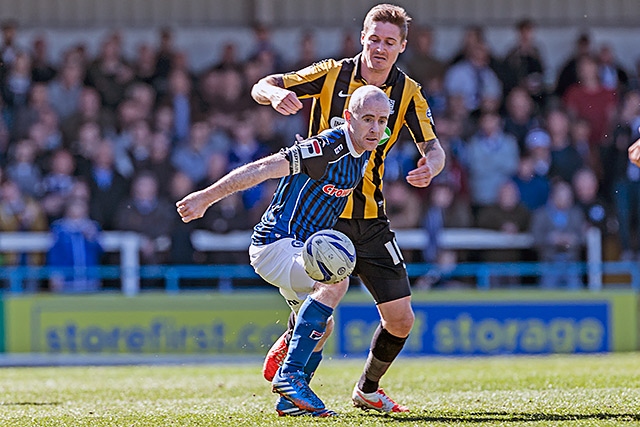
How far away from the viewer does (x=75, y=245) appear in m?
14.5

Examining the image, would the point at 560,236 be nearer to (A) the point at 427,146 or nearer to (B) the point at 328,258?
(A) the point at 427,146

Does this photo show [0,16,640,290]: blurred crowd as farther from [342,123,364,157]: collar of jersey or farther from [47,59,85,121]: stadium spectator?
[342,123,364,157]: collar of jersey

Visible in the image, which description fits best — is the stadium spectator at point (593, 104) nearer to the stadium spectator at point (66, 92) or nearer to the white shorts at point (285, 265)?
the stadium spectator at point (66, 92)

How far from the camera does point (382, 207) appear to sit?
713 cm

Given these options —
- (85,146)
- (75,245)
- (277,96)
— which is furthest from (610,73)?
(277,96)

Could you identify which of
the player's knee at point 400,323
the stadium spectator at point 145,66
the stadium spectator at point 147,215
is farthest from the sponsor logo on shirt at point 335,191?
the stadium spectator at point 145,66

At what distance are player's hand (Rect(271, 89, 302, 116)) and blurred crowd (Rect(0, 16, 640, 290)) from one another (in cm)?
827

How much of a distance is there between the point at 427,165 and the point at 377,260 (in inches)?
26.0

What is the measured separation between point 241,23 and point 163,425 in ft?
44.4

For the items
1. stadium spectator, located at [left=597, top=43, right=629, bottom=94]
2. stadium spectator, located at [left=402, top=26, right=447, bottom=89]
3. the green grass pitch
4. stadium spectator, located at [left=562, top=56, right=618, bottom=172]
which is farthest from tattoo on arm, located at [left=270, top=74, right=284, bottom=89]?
stadium spectator, located at [left=597, top=43, right=629, bottom=94]

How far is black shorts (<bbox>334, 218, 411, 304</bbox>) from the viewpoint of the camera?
698cm

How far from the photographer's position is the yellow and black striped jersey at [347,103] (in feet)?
23.1

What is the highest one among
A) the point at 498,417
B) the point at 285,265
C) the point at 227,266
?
the point at 285,265

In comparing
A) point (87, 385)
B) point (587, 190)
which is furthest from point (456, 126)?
point (87, 385)
